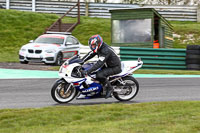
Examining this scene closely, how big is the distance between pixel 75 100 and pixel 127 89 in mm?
1254

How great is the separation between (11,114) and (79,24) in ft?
86.1

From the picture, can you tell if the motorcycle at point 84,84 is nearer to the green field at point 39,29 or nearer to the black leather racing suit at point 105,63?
the black leather racing suit at point 105,63

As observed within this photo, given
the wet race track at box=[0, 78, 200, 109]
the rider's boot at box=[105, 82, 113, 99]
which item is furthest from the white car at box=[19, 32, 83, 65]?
the rider's boot at box=[105, 82, 113, 99]

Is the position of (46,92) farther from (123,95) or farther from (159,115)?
(159,115)

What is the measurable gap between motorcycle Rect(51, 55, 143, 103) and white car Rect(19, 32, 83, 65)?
1025cm

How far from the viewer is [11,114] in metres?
7.52

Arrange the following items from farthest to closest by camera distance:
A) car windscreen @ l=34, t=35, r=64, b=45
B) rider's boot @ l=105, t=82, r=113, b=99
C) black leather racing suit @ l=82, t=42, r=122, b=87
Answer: car windscreen @ l=34, t=35, r=64, b=45, rider's boot @ l=105, t=82, r=113, b=99, black leather racing suit @ l=82, t=42, r=122, b=87

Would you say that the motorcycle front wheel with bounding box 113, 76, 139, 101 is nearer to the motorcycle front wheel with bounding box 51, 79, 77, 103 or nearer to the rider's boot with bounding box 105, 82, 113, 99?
the rider's boot with bounding box 105, 82, 113, 99

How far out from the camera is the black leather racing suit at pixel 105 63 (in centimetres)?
934

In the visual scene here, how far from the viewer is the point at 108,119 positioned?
7.05m

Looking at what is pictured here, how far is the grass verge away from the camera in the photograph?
6105 mm

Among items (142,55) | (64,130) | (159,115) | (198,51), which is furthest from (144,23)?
(64,130)

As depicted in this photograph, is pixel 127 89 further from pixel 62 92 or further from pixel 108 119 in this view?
pixel 108 119

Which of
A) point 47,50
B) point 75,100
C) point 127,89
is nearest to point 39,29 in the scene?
point 47,50
